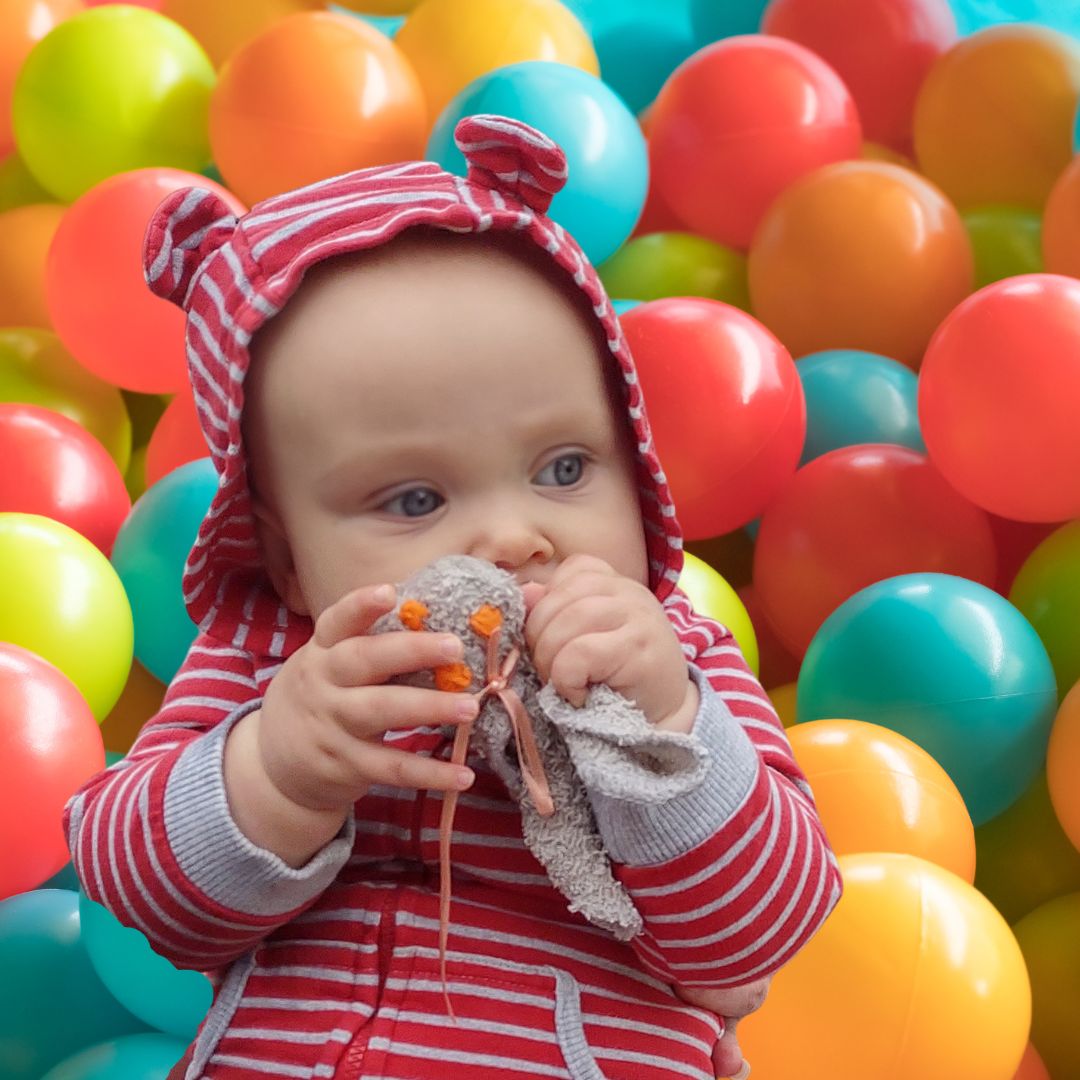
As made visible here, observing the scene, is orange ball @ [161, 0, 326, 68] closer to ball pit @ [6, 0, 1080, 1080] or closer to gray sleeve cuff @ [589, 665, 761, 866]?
ball pit @ [6, 0, 1080, 1080]

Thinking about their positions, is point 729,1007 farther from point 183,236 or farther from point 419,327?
point 183,236

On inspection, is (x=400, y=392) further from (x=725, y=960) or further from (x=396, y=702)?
(x=725, y=960)

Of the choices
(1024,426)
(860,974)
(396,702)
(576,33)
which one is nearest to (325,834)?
(396,702)

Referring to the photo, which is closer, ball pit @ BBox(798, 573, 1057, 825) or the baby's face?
the baby's face

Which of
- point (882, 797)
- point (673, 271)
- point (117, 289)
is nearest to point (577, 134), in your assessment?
point (673, 271)

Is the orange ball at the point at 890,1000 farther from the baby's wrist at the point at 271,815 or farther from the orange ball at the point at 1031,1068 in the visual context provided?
the baby's wrist at the point at 271,815

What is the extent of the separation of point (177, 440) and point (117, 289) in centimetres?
18

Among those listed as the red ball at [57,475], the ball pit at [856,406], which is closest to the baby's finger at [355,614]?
the red ball at [57,475]

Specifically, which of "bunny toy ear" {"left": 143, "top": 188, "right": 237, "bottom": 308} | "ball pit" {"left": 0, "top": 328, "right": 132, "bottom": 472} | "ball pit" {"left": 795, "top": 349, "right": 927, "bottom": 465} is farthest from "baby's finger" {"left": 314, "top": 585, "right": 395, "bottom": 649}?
"ball pit" {"left": 0, "top": 328, "right": 132, "bottom": 472}

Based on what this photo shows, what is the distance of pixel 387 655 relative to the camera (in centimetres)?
76

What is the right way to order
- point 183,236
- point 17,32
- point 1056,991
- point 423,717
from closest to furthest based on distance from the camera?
1. point 423,717
2. point 183,236
3. point 1056,991
4. point 17,32

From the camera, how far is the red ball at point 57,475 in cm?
163

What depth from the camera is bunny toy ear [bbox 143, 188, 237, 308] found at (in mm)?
975

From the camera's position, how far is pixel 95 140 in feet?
6.33
